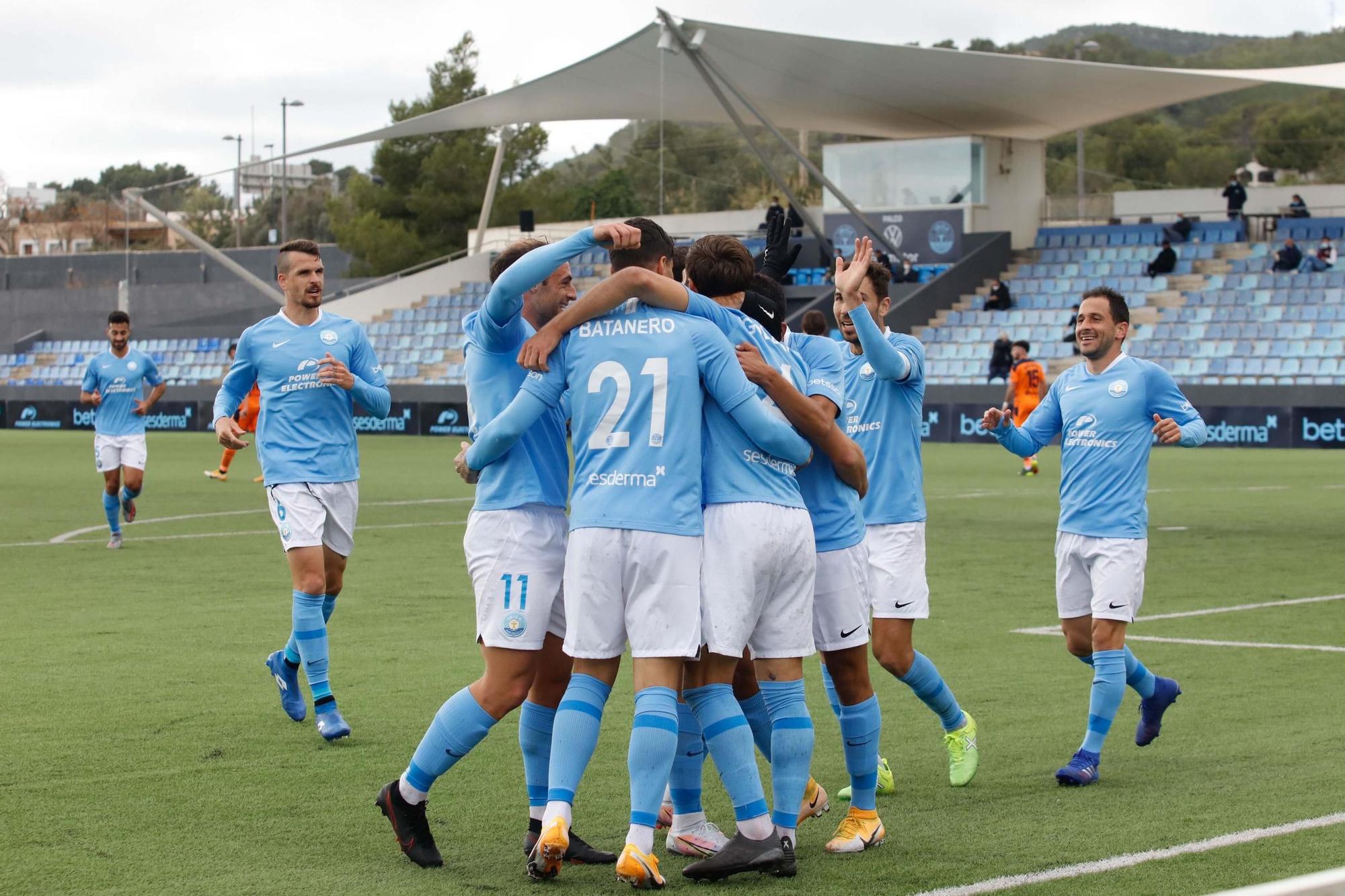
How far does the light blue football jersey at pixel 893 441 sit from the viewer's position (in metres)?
6.73

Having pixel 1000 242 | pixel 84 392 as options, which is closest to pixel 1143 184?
pixel 1000 242

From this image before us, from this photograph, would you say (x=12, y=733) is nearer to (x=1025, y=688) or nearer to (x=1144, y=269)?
(x=1025, y=688)

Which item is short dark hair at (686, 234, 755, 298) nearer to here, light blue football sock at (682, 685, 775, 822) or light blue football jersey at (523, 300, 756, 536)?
light blue football jersey at (523, 300, 756, 536)

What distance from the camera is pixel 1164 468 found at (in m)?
26.1

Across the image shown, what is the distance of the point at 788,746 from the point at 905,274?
36870mm

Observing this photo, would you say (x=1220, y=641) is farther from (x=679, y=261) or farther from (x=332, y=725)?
(x=679, y=261)

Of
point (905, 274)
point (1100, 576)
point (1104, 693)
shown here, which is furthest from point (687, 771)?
point (905, 274)

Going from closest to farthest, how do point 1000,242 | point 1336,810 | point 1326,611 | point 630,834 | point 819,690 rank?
point 630,834
point 1336,810
point 819,690
point 1326,611
point 1000,242

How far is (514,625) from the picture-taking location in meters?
5.37

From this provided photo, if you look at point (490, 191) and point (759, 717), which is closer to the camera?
point (759, 717)

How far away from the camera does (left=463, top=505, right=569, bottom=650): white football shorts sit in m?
5.38

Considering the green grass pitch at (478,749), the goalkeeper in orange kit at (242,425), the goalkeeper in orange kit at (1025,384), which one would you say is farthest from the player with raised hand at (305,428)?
the goalkeeper in orange kit at (1025,384)

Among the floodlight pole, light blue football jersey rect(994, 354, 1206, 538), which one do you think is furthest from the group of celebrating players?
the floodlight pole

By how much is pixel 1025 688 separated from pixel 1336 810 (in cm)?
296
